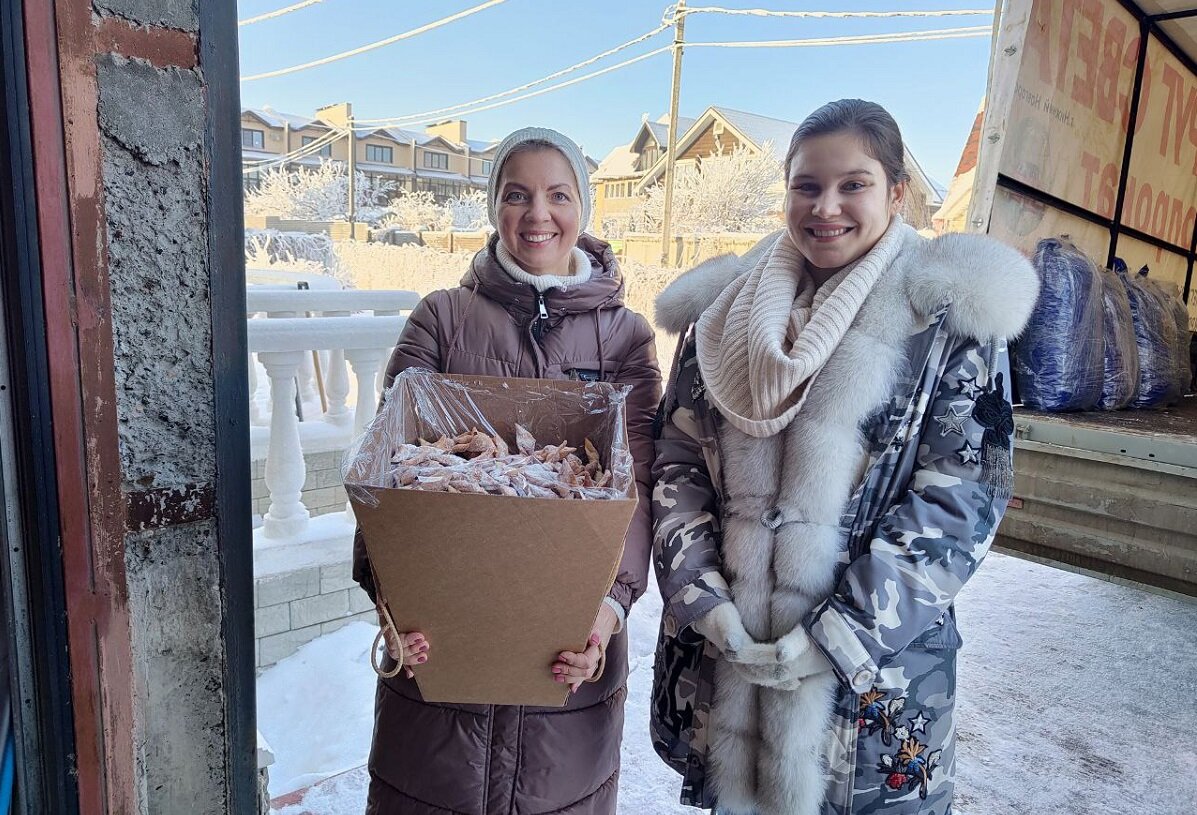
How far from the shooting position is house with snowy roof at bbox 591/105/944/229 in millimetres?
17516

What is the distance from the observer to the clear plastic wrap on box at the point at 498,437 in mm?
1194

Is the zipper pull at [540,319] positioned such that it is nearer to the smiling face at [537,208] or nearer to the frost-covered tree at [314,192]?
the smiling face at [537,208]

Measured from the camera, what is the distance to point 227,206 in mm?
1172

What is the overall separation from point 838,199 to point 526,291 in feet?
2.11

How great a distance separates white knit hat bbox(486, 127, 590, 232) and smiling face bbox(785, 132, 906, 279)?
0.46 meters

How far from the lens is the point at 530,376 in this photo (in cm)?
158

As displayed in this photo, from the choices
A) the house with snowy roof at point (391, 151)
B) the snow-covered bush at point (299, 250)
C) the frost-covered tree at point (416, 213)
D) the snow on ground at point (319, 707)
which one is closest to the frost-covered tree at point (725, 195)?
the snow-covered bush at point (299, 250)

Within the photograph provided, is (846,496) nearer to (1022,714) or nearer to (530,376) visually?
(530,376)

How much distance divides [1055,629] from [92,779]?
13.0 feet

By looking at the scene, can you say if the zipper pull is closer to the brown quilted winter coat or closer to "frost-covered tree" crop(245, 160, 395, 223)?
the brown quilted winter coat

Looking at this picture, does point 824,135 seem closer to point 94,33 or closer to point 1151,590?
point 94,33

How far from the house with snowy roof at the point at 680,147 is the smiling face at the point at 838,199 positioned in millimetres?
13901

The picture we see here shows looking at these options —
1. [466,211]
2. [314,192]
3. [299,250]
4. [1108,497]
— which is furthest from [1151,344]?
[314,192]

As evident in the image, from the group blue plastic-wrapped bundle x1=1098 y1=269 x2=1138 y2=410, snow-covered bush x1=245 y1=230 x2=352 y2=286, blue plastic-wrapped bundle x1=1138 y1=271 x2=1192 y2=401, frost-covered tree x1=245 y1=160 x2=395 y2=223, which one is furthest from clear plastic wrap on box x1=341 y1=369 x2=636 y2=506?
frost-covered tree x1=245 y1=160 x2=395 y2=223
